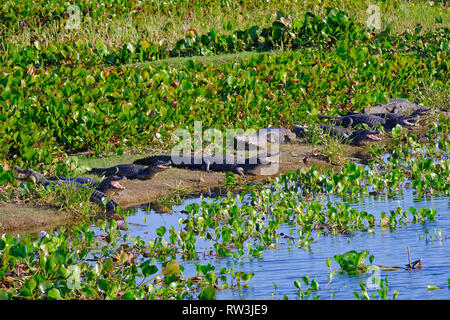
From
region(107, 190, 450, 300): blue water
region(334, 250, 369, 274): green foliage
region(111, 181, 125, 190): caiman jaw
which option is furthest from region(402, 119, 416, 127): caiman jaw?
region(334, 250, 369, 274): green foliage

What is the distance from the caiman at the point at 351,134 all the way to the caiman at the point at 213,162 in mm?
1919

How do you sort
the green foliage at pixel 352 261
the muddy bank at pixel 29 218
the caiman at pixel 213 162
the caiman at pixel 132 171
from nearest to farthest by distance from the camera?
the green foliage at pixel 352 261 → the muddy bank at pixel 29 218 → the caiman at pixel 132 171 → the caiman at pixel 213 162

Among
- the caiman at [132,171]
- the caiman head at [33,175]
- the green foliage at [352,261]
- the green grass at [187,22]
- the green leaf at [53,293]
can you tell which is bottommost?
the caiman at [132,171]

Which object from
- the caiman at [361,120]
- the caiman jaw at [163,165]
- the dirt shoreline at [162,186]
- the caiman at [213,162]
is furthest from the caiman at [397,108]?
the caiman jaw at [163,165]

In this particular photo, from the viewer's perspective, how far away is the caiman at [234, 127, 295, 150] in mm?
11109

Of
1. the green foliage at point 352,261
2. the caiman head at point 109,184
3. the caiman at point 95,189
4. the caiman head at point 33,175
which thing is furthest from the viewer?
the caiman head at point 109,184

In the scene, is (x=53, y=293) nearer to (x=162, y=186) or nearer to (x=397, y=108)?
(x=162, y=186)

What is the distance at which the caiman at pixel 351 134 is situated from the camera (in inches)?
459

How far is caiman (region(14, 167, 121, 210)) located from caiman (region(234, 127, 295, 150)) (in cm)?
287

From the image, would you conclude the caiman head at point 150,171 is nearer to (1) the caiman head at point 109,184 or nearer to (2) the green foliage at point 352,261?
(1) the caiman head at point 109,184

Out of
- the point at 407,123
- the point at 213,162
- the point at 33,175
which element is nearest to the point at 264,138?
the point at 213,162
